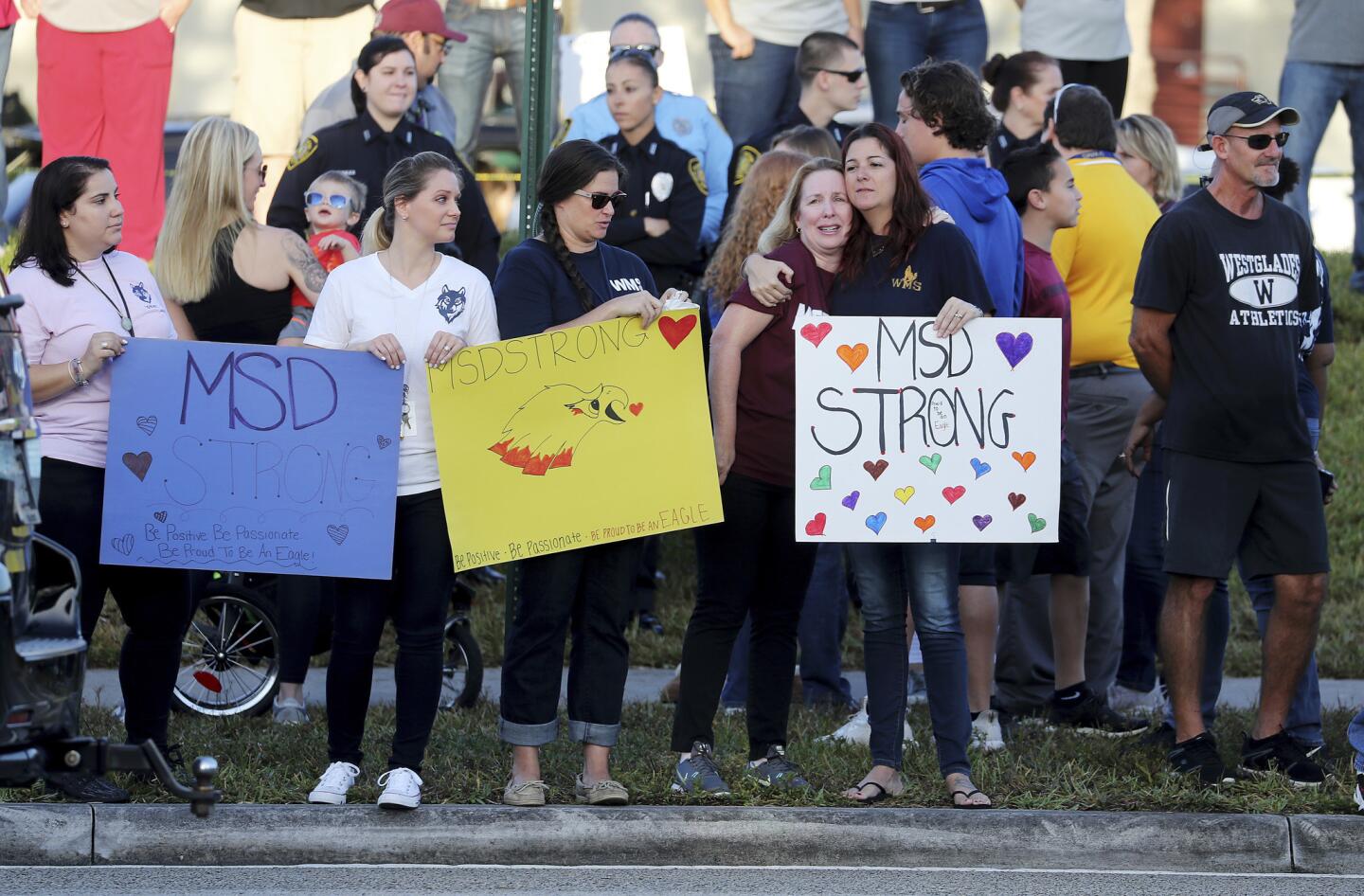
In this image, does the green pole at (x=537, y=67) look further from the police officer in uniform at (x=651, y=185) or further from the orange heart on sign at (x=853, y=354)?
the orange heart on sign at (x=853, y=354)

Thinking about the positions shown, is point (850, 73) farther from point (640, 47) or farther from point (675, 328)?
point (675, 328)

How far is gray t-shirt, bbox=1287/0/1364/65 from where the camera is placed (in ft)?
42.0

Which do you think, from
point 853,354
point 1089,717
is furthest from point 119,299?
point 1089,717

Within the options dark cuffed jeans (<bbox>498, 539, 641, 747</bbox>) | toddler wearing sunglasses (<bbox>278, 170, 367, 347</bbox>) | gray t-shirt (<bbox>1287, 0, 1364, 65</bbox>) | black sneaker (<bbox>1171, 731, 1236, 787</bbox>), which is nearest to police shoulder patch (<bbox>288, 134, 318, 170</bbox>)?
toddler wearing sunglasses (<bbox>278, 170, 367, 347</bbox>)

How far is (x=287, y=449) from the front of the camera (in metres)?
6.82

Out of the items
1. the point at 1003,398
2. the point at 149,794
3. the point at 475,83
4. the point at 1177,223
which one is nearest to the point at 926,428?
the point at 1003,398

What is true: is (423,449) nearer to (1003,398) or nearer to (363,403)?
(363,403)

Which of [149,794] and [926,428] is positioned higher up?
[926,428]

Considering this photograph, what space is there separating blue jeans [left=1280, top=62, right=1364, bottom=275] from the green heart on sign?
7.17 metres

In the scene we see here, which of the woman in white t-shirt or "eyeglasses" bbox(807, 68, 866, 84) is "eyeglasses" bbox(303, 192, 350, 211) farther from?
"eyeglasses" bbox(807, 68, 866, 84)

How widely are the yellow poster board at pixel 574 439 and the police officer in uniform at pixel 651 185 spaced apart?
3.30 m

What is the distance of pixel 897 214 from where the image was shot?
6.74 metres

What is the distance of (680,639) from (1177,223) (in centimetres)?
399

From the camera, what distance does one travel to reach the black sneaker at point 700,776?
6.77m
